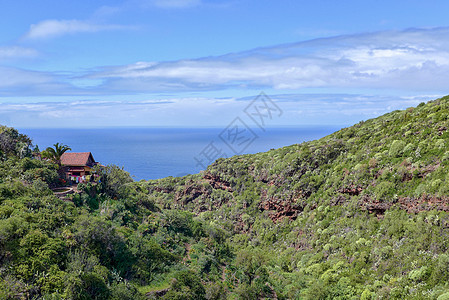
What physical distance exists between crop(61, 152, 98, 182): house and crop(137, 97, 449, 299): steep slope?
2154cm

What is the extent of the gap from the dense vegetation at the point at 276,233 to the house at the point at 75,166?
1.77 meters

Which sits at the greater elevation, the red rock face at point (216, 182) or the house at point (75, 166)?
the house at point (75, 166)

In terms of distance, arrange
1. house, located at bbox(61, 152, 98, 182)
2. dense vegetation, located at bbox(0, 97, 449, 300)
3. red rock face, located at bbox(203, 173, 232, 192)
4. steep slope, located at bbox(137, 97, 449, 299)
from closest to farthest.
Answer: dense vegetation, located at bbox(0, 97, 449, 300) < steep slope, located at bbox(137, 97, 449, 299) < house, located at bbox(61, 152, 98, 182) < red rock face, located at bbox(203, 173, 232, 192)

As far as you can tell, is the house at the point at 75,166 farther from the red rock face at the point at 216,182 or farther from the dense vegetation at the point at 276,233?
the red rock face at the point at 216,182

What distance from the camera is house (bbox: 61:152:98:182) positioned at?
3909 cm

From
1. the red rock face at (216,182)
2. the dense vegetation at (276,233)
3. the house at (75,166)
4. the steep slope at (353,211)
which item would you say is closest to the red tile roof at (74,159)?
the house at (75,166)

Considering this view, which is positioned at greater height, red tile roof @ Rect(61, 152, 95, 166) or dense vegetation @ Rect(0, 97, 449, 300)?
red tile roof @ Rect(61, 152, 95, 166)

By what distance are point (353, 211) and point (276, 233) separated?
1273cm

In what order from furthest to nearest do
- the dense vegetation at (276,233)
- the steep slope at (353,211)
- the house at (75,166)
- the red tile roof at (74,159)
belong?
the red tile roof at (74,159), the house at (75,166), the steep slope at (353,211), the dense vegetation at (276,233)

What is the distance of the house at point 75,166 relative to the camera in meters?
39.1

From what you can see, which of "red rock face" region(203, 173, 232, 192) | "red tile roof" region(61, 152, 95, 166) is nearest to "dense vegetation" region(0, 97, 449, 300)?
"red tile roof" region(61, 152, 95, 166)

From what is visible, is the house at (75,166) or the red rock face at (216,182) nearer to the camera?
the house at (75,166)

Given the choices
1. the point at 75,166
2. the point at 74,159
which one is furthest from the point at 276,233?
the point at 74,159

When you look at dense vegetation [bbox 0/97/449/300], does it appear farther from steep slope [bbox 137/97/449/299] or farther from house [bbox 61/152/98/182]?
house [bbox 61/152/98/182]
